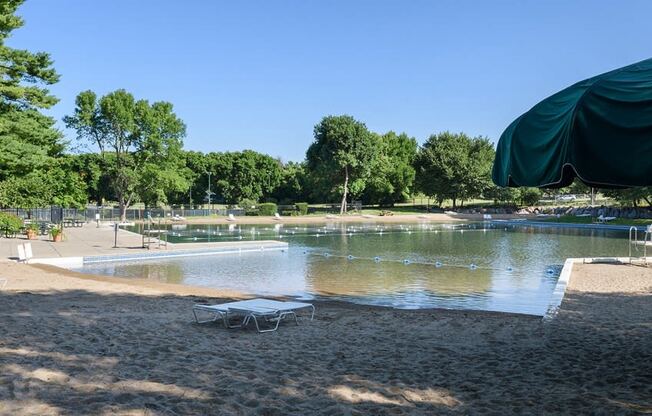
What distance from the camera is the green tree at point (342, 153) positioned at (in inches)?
2335

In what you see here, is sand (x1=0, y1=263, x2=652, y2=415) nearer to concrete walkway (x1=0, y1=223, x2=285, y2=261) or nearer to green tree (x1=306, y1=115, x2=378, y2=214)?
concrete walkway (x1=0, y1=223, x2=285, y2=261)

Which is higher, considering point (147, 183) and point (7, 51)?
point (7, 51)

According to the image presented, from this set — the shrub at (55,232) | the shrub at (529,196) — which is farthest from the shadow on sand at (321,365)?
the shrub at (529,196)

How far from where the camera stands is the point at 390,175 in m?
69.2

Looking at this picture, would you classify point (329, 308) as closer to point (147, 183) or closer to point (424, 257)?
point (424, 257)

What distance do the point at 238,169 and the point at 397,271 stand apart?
54981 mm

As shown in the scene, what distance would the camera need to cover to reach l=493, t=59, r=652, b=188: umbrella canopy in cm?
312

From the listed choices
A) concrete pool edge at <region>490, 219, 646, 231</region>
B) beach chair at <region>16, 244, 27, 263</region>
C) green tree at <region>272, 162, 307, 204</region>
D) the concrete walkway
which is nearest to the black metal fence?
the concrete walkway

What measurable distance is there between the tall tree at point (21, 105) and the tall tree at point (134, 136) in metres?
28.1

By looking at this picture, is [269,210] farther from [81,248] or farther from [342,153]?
[81,248]

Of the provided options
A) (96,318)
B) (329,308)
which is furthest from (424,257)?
(96,318)

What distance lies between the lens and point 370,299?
12367 millimetres

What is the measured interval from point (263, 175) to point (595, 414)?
220 feet

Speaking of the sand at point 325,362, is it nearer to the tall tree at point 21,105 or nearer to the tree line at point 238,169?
the tall tree at point 21,105
